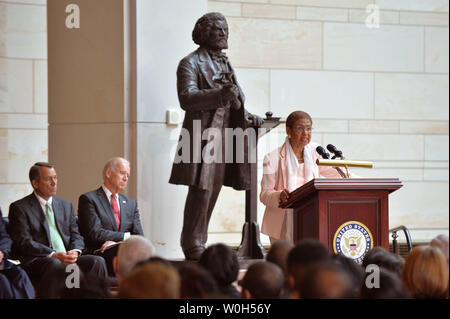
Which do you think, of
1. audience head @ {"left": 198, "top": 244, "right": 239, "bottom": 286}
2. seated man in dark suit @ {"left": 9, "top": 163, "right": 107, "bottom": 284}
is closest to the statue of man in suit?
seated man in dark suit @ {"left": 9, "top": 163, "right": 107, "bottom": 284}

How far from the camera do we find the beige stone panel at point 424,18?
10.7 metres

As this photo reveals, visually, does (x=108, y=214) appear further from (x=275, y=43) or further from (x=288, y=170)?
(x=275, y=43)

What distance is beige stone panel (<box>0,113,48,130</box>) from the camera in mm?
9414

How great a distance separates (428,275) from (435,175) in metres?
7.16

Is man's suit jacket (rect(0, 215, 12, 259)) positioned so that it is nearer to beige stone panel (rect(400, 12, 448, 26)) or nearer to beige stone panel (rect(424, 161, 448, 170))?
beige stone panel (rect(424, 161, 448, 170))

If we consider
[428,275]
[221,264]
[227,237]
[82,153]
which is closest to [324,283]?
[428,275]

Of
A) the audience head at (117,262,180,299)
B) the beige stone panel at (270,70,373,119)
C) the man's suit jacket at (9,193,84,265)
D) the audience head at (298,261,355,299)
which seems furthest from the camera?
the beige stone panel at (270,70,373,119)

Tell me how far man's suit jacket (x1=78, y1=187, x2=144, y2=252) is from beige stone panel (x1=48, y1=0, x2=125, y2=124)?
156cm

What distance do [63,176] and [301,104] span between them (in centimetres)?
359

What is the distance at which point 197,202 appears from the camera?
6.67m

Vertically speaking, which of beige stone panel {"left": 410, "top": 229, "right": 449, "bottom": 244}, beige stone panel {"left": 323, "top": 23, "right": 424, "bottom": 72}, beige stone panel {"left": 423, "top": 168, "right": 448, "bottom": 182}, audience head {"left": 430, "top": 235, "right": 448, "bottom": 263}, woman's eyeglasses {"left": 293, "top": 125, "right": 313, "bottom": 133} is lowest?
beige stone panel {"left": 410, "top": 229, "right": 449, "bottom": 244}

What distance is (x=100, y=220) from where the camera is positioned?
6699 millimetres

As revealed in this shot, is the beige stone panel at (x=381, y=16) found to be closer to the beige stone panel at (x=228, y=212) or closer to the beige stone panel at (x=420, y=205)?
the beige stone panel at (x=420, y=205)
